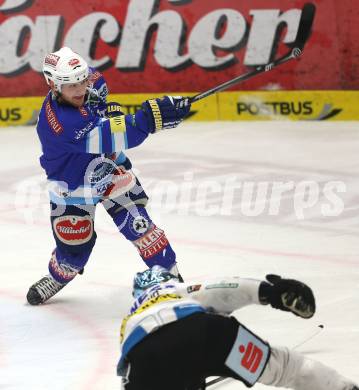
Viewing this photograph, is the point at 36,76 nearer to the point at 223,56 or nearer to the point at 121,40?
the point at 121,40

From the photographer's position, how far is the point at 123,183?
5727mm

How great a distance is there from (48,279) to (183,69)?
16.3 feet

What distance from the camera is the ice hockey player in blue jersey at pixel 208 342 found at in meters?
3.52

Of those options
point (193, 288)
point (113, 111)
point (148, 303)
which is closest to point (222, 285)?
point (193, 288)

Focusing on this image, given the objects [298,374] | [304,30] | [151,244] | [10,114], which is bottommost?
[10,114]

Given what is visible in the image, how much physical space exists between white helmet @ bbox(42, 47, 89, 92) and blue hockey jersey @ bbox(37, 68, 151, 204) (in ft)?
0.40

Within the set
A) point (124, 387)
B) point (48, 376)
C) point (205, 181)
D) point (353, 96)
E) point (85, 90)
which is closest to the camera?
point (124, 387)

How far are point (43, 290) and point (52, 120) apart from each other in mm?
1000

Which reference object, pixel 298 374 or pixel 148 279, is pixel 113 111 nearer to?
pixel 148 279

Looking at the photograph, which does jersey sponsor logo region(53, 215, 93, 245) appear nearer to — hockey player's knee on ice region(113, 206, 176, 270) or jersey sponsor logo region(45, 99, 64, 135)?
hockey player's knee on ice region(113, 206, 176, 270)

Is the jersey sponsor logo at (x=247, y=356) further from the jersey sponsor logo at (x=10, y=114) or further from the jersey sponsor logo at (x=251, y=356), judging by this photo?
the jersey sponsor logo at (x=10, y=114)

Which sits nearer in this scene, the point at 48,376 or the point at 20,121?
the point at 48,376

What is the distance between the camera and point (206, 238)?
Answer: 7.08 m

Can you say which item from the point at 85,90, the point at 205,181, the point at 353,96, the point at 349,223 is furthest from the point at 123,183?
the point at 353,96
